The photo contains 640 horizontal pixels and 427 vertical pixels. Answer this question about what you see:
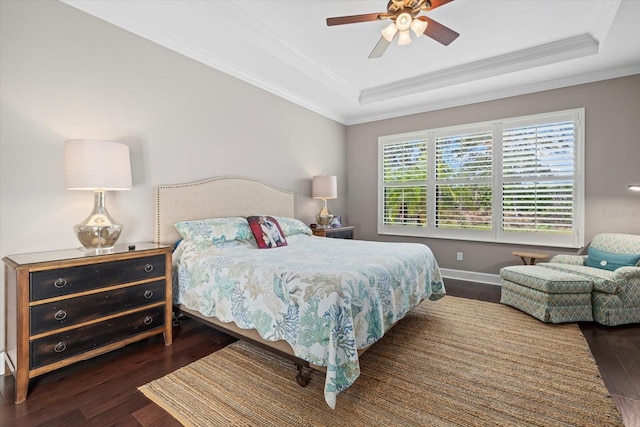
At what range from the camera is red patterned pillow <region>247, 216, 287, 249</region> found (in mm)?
2931

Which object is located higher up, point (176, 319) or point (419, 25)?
point (419, 25)

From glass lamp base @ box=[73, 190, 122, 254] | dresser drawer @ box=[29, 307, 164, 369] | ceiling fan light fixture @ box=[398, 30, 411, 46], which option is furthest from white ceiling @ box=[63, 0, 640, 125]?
dresser drawer @ box=[29, 307, 164, 369]

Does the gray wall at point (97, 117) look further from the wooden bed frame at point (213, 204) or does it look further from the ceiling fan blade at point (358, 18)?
the ceiling fan blade at point (358, 18)

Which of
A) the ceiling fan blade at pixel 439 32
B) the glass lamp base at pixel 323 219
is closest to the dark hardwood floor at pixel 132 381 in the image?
the glass lamp base at pixel 323 219

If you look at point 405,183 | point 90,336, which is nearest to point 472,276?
point 405,183

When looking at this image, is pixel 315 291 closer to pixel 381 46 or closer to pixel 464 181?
pixel 381 46

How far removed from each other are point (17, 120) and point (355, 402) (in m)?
2.88

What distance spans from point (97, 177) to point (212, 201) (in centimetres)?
122

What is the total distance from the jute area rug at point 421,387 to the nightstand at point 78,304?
51 centimetres

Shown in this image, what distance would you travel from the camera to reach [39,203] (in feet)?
7.17

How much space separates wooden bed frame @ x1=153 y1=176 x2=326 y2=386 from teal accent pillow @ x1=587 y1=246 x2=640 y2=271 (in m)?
3.46

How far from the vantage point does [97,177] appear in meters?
2.12

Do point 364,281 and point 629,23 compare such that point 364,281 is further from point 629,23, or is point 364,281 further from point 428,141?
point 428,141

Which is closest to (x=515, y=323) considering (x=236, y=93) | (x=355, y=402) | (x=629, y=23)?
(x=355, y=402)
